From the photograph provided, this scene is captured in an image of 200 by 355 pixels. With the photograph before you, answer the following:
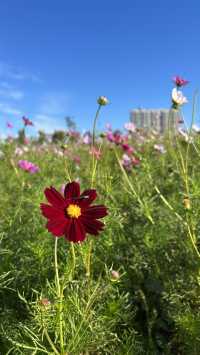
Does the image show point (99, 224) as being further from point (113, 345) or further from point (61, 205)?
point (113, 345)

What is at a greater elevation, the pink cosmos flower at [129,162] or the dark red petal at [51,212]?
the pink cosmos flower at [129,162]

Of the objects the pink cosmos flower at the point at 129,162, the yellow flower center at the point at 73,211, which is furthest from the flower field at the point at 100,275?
the pink cosmos flower at the point at 129,162

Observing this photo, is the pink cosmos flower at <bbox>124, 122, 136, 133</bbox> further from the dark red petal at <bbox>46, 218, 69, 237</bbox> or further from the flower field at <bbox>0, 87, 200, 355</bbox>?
the dark red petal at <bbox>46, 218, 69, 237</bbox>

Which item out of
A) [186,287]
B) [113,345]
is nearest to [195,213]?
[186,287]

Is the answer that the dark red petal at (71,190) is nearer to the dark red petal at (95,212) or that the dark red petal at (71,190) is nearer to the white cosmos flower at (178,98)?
the dark red petal at (95,212)

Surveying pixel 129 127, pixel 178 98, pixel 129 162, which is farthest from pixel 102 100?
pixel 129 127

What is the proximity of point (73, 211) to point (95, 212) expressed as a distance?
6 cm

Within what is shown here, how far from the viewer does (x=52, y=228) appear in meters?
1.04

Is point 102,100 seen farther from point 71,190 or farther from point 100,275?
point 100,275

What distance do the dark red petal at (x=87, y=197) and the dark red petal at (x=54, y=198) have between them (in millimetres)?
48

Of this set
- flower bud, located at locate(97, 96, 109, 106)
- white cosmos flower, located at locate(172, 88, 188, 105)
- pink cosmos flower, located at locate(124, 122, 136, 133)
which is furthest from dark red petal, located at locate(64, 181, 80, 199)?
pink cosmos flower, located at locate(124, 122, 136, 133)

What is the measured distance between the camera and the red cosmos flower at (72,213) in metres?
1.06

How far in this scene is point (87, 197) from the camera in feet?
3.76

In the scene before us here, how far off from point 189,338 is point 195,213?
0.45 meters
